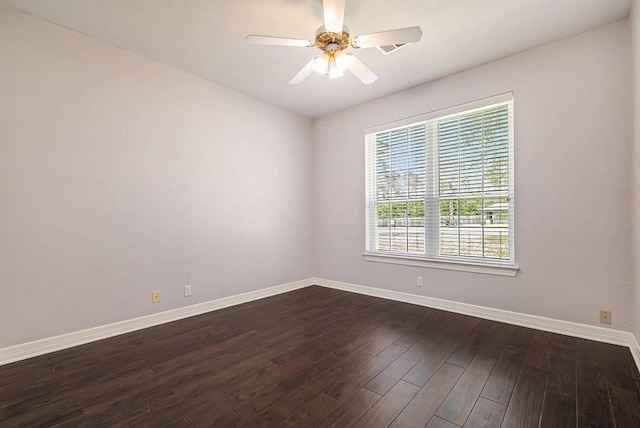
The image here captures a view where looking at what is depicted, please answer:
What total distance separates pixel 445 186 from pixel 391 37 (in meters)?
1.96

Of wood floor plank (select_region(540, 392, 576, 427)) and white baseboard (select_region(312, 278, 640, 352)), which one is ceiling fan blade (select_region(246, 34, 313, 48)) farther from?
white baseboard (select_region(312, 278, 640, 352))

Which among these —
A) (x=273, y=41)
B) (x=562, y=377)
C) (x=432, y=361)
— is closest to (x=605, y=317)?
(x=562, y=377)

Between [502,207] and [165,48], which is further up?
[165,48]

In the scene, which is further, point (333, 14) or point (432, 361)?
point (432, 361)

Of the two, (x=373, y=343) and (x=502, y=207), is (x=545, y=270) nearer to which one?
(x=502, y=207)

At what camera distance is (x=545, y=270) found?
2.75 metres

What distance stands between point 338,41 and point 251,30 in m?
0.88

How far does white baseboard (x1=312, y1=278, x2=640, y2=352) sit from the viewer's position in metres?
2.41

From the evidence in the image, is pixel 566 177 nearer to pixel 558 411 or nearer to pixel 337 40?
pixel 558 411

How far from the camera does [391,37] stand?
6.63 feet

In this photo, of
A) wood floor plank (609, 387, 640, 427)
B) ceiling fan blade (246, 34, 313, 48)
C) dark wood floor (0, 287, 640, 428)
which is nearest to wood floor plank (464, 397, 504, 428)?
dark wood floor (0, 287, 640, 428)

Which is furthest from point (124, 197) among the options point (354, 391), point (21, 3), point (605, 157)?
point (605, 157)

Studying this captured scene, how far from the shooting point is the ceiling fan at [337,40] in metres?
1.95

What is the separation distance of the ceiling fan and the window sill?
221 centimetres
